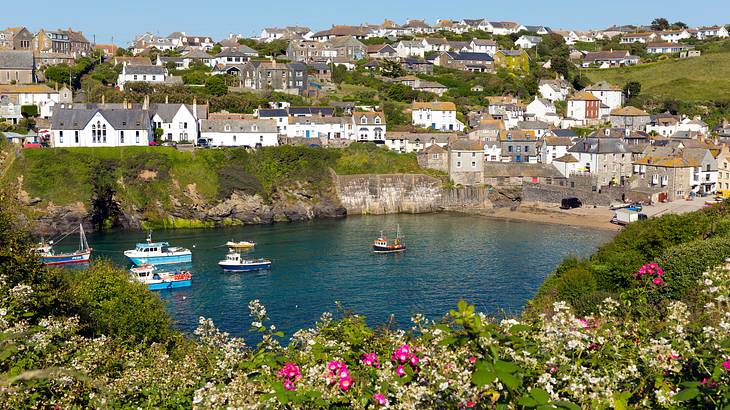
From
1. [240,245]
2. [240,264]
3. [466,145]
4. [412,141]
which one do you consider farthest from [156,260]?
[412,141]

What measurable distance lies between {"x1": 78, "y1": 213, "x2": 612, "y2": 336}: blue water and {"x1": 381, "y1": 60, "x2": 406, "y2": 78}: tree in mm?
32644

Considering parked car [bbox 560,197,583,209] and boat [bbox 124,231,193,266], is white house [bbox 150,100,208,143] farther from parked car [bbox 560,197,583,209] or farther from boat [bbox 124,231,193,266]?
parked car [bbox 560,197,583,209]

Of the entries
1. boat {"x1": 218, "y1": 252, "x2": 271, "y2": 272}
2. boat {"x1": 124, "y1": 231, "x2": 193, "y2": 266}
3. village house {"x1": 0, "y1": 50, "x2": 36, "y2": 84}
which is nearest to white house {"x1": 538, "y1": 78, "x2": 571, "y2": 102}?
village house {"x1": 0, "y1": 50, "x2": 36, "y2": 84}

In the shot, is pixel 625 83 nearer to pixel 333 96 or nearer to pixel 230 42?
pixel 333 96

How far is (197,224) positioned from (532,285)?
24.5m

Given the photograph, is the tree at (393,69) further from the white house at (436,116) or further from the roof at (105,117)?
the roof at (105,117)

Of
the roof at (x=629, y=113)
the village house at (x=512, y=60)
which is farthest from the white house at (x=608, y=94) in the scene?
the village house at (x=512, y=60)

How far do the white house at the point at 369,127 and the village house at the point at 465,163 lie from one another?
665cm

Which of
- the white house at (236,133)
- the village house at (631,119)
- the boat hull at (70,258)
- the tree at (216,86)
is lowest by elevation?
the boat hull at (70,258)

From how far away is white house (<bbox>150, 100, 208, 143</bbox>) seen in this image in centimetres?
5631

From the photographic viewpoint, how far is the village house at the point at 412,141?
6100cm

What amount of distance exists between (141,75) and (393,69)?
26.5 m

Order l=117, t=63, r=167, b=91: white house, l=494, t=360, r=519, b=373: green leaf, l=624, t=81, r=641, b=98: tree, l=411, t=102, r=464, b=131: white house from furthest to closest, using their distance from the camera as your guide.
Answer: l=624, t=81, r=641, b=98: tree, l=117, t=63, r=167, b=91: white house, l=411, t=102, r=464, b=131: white house, l=494, t=360, r=519, b=373: green leaf

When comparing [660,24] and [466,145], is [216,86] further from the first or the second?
[660,24]
